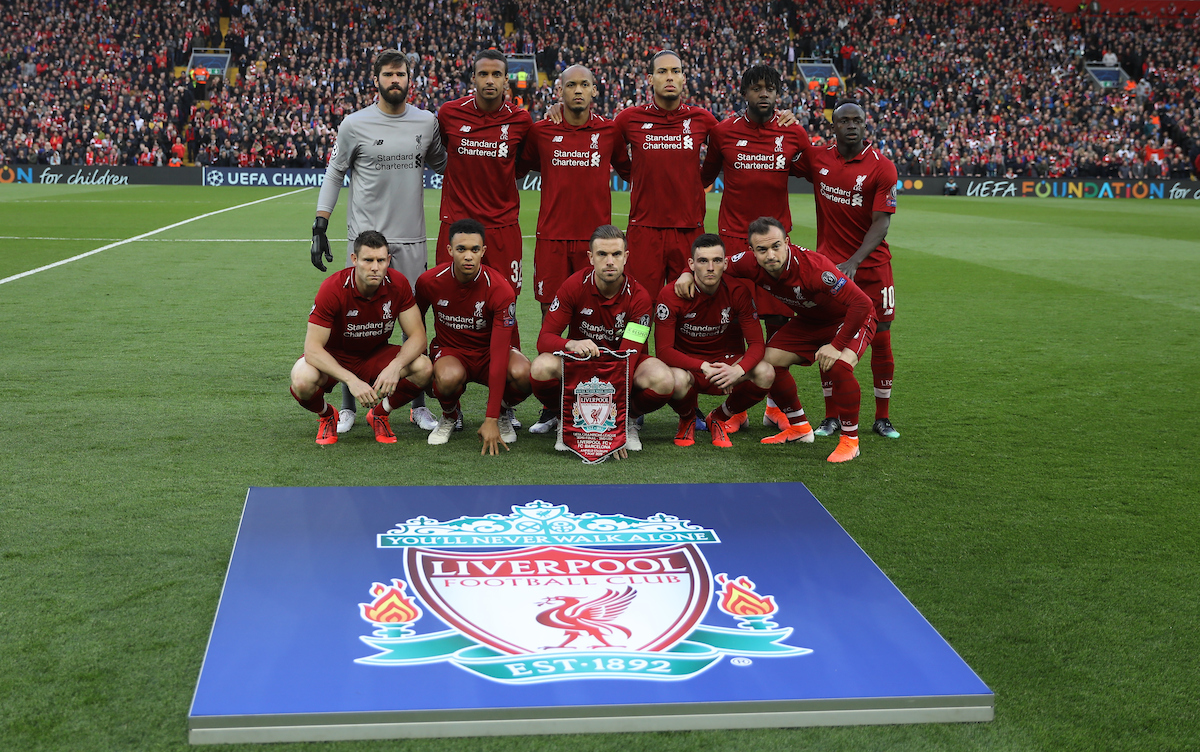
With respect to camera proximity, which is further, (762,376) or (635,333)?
(762,376)

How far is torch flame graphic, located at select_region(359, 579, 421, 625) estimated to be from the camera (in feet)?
10.9

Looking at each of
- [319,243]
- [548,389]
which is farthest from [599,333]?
[319,243]

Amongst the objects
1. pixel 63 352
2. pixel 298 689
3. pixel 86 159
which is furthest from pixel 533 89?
pixel 298 689

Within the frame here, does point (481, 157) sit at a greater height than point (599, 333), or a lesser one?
greater

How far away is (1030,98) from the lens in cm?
4106

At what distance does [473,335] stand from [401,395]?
56 cm

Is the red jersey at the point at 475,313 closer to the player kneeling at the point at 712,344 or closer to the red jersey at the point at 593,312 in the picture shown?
the red jersey at the point at 593,312

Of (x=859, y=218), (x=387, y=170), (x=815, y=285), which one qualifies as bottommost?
(x=815, y=285)

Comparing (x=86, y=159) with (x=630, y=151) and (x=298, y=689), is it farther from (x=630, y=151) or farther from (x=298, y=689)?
(x=298, y=689)

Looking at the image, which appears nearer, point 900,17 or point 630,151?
point 630,151

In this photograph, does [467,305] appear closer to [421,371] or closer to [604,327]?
[421,371]

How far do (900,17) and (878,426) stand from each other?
4433 centimetres

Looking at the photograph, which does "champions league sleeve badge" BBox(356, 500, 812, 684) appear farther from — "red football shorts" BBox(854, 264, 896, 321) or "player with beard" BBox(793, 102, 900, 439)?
"red football shorts" BBox(854, 264, 896, 321)

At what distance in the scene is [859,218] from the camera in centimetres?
628
